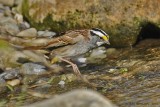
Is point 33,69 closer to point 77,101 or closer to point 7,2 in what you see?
point 7,2

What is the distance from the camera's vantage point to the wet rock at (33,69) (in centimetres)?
971

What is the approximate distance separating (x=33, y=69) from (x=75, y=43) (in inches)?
37.8

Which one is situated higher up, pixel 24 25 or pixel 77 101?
pixel 24 25

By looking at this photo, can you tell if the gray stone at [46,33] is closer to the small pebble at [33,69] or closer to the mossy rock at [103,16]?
the mossy rock at [103,16]

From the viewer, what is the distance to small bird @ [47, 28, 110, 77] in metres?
9.45

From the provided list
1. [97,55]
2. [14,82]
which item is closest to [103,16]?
[97,55]

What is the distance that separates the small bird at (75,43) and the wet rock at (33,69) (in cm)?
28

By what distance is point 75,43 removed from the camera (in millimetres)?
9555

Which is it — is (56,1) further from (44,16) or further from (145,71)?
(145,71)

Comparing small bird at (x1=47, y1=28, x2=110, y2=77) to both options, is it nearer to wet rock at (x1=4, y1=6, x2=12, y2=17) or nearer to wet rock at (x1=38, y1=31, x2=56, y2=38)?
wet rock at (x1=38, y1=31, x2=56, y2=38)

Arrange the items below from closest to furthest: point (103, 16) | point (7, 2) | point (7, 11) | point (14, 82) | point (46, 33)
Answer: point (14, 82), point (103, 16), point (46, 33), point (7, 11), point (7, 2)

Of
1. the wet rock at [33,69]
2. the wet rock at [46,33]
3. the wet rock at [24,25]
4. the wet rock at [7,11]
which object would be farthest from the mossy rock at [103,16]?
the wet rock at [33,69]

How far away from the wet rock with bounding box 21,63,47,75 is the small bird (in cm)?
28

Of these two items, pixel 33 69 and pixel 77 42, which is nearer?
pixel 77 42
